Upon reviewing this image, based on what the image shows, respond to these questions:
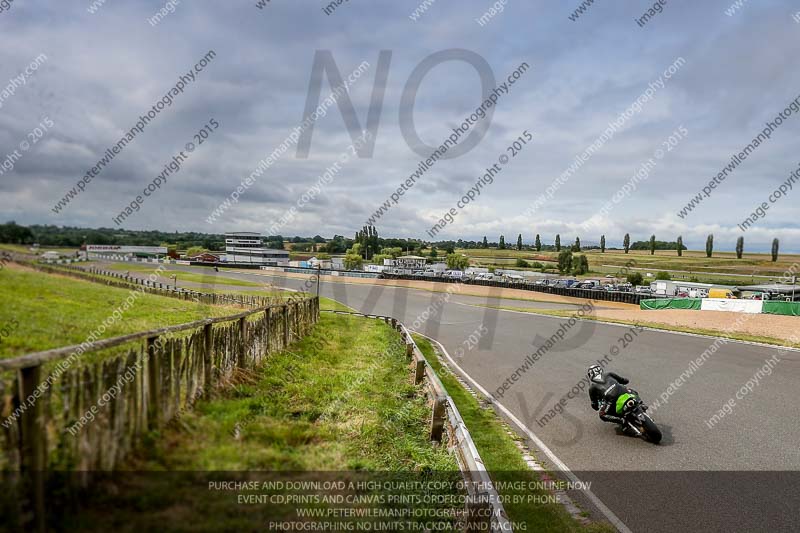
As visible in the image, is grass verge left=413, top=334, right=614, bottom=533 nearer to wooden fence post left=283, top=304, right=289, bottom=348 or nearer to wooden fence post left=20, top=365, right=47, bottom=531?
wooden fence post left=283, top=304, right=289, bottom=348

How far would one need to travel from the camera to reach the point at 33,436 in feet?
11.4

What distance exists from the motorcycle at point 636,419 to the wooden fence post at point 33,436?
886cm

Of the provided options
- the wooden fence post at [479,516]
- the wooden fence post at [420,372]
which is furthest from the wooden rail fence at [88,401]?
the wooden fence post at [420,372]

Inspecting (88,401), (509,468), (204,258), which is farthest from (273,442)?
(204,258)

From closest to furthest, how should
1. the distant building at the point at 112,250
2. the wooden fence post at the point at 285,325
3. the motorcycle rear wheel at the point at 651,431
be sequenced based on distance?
the motorcycle rear wheel at the point at 651,431 < the distant building at the point at 112,250 < the wooden fence post at the point at 285,325

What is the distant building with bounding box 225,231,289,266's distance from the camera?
11712 cm

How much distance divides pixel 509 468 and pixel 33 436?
20.6 feet

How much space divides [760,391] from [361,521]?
12718 millimetres

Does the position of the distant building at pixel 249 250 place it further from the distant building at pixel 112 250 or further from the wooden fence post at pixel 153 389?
the wooden fence post at pixel 153 389

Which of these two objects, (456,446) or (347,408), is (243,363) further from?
(456,446)

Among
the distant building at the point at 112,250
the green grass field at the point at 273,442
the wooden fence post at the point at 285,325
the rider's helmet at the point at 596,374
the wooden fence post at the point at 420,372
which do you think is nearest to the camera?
the green grass field at the point at 273,442

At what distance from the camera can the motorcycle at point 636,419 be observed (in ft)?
27.6

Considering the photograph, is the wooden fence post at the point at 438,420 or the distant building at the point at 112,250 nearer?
the wooden fence post at the point at 438,420

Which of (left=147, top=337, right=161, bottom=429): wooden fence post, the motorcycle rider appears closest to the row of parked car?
the motorcycle rider
